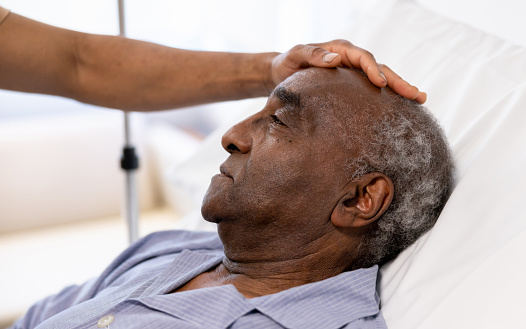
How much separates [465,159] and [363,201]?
28 cm

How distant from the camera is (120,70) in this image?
1.63 m

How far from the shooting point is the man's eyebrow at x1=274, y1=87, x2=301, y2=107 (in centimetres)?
120

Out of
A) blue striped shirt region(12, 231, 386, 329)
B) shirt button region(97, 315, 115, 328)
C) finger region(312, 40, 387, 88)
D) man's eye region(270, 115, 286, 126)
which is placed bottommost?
shirt button region(97, 315, 115, 328)

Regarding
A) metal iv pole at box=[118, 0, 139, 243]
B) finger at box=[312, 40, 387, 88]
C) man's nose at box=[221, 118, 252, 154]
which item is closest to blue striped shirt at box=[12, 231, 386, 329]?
man's nose at box=[221, 118, 252, 154]

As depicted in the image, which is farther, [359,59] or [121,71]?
[121,71]

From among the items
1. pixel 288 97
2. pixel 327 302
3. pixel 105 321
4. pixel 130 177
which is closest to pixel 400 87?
pixel 288 97

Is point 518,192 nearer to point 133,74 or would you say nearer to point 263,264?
point 263,264

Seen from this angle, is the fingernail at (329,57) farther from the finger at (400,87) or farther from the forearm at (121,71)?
the forearm at (121,71)

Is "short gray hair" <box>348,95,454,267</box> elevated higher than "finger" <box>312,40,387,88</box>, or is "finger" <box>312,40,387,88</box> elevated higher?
"finger" <box>312,40,387,88</box>

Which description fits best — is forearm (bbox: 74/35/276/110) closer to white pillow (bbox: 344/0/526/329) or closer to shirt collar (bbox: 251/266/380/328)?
white pillow (bbox: 344/0/526/329)

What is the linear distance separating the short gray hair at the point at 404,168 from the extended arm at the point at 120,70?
1.33 feet

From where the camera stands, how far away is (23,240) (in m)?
2.89

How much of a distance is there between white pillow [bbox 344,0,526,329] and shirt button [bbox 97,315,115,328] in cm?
51

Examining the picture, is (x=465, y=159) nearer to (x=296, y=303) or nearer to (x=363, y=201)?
(x=363, y=201)
